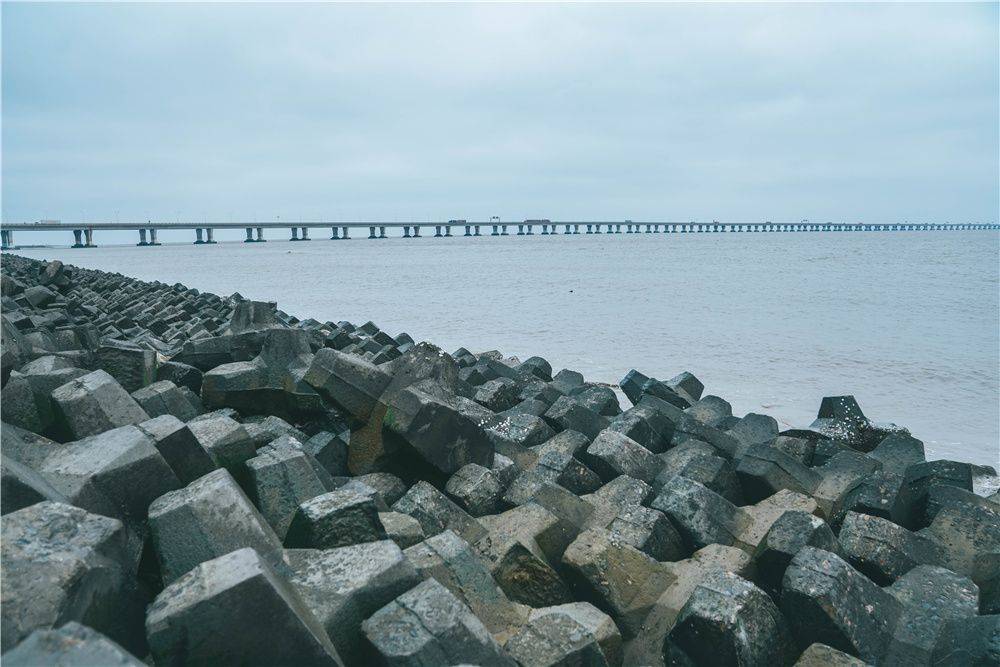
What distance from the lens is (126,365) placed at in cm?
488

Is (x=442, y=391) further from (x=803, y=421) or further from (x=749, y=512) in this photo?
(x=803, y=421)

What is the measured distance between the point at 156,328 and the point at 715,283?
22228 mm

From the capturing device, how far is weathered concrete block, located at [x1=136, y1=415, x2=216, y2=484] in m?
3.04

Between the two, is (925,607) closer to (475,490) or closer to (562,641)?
(562,641)

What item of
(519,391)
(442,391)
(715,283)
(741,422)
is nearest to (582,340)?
(519,391)

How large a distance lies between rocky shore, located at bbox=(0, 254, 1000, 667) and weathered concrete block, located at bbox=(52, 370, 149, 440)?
2cm

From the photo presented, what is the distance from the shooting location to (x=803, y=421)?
8.05m

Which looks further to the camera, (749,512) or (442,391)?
(442,391)

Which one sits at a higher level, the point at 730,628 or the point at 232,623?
the point at 232,623

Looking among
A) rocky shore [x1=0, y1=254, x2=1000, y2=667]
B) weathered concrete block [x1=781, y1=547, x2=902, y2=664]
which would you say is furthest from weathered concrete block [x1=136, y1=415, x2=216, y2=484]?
weathered concrete block [x1=781, y1=547, x2=902, y2=664]

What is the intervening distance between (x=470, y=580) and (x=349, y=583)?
28.2 inches

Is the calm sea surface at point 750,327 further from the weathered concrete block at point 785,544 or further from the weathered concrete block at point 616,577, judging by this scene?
the weathered concrete block at point 616,577

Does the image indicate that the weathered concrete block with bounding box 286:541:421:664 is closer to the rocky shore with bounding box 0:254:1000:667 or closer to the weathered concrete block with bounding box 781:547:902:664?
the rocky shore with bounding box 0:254:1000:667

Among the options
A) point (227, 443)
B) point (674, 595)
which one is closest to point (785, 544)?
point (674, 595)
